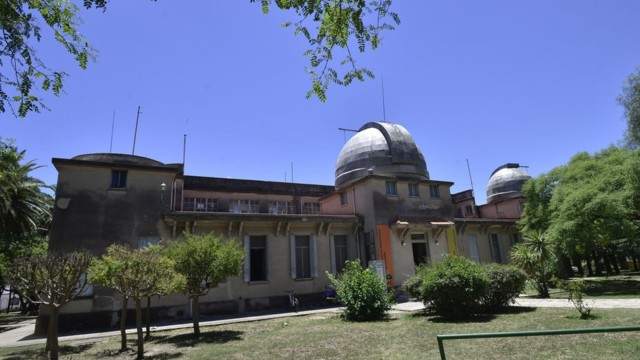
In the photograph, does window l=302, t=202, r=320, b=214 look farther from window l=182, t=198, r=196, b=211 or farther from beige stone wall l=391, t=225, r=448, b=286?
beige stone wall l=391, t=225, r=448, b=286

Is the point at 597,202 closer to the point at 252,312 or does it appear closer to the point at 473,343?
the point at 473,343

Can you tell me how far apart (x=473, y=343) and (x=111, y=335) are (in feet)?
42.6

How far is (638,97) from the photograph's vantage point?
77.2 feet

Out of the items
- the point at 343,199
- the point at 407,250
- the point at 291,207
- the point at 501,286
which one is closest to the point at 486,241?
the point at 407,250

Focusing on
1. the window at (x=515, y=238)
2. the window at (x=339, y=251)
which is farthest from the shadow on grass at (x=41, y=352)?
the window at (x=515, y=238)

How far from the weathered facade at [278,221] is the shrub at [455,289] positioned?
703 centimetres

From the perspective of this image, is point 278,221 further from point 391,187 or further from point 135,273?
point 135,273

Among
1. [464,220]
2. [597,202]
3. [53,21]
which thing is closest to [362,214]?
[464,220]

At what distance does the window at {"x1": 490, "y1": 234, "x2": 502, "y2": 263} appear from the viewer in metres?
28.9

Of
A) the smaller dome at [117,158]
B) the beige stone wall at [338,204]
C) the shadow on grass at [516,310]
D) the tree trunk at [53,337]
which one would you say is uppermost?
Result: the smaller dome at [117,158]

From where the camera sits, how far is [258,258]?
20594 millimetres

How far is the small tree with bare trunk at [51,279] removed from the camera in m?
8.32

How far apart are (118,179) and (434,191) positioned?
19291 millimetres

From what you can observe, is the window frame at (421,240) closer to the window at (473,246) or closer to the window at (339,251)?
the window at (339,251)
